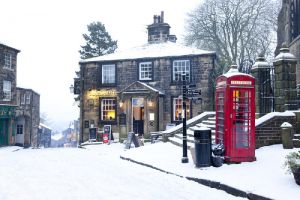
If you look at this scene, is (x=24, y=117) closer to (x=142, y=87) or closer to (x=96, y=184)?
(x=142, y=87)

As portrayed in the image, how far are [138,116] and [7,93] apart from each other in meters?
11.8

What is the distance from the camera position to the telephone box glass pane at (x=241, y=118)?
33.5ft

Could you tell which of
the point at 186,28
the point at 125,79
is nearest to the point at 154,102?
the point at 125,79

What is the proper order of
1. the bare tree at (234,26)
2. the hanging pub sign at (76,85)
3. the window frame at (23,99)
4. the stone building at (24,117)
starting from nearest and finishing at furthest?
the hanging pub sign at (76,85) → the stone building at (24,117) → the window frame at (23,99) → the bare tree at (234,26)

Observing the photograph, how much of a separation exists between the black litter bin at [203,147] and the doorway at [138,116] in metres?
15.7

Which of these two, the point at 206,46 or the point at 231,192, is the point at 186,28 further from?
the point at 231,192

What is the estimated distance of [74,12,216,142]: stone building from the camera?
985 inches

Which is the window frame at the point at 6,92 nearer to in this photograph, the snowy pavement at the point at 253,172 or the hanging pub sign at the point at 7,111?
the hanging pub sign at the point at 7,111

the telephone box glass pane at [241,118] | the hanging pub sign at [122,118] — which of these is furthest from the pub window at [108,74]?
the telephone box glass pane at [241,118]

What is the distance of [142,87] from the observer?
25.0 m

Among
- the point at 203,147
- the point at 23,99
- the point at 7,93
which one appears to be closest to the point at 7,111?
the point at 7,93

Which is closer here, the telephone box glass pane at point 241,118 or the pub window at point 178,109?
the telephone box glass pane at point 241,118

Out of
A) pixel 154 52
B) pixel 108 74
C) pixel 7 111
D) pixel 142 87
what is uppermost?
pixel 154 52

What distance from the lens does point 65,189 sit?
26.7ft
